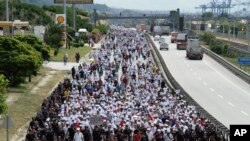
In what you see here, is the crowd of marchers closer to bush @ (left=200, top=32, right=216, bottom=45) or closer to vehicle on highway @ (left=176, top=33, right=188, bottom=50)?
vehicle on highway @ (left=176, top=33, right=188, bottom=50)

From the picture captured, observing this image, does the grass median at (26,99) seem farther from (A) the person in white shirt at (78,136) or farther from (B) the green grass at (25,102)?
(A) the person in white shirt at (78,136)

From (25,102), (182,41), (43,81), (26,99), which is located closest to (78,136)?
(25,102)

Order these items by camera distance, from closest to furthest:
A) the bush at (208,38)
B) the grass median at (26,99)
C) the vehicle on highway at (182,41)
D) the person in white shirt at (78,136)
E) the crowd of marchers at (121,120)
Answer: the person in white shirt at (78,136)
the crowd of marchers at (121,120)
the grass median at (26,99)
the vehicle on highway at (182,41)
the bush at (208,38)

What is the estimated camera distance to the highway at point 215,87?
117 feet

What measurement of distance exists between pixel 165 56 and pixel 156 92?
139ft

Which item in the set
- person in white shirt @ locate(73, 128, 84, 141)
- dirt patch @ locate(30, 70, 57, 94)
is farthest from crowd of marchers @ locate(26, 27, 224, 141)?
dirt patch @ locate(30, 70, 57, 94)

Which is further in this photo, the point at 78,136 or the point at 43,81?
the point at 43,81

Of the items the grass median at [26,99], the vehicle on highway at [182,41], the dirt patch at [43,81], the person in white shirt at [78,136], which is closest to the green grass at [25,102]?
the grass median at [26,99]

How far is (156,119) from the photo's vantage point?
2312 centimetres

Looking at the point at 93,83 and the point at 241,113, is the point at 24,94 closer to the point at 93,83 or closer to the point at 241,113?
the point at 93,83

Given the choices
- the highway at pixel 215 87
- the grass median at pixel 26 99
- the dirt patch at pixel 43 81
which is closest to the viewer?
the grass median at pixel 26 99

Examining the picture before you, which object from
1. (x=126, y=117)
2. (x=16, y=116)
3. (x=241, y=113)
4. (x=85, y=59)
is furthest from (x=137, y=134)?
(x=85, y=59)

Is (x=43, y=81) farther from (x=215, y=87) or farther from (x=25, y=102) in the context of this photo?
(x=215, y=87)

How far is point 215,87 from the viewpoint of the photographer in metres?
48.6
